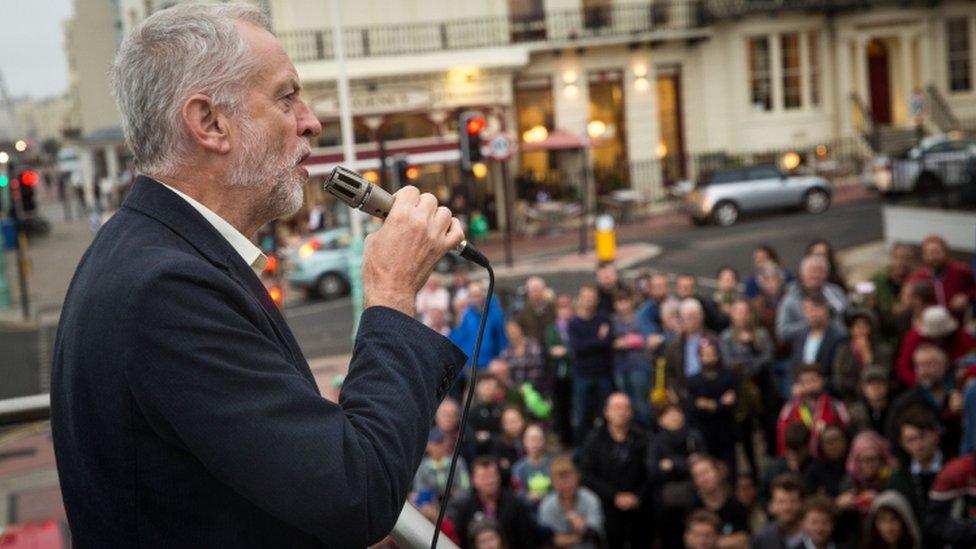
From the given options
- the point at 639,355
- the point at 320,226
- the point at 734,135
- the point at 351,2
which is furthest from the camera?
the point at 734,135

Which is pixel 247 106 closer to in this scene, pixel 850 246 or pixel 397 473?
pixel 397 473

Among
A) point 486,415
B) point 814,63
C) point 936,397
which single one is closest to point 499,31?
point 814,63

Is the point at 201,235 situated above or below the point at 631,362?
above

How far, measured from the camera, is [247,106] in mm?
1682

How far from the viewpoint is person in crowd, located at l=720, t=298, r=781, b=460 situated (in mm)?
9453

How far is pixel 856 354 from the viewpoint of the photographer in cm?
903

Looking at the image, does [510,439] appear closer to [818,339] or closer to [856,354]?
[818,339]

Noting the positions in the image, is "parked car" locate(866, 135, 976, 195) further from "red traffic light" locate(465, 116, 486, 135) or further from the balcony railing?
the balcony railing

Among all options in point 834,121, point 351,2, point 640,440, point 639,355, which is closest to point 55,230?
point 351,2

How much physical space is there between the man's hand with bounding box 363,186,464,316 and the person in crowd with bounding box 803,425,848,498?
253 inches

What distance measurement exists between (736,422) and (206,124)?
8089 millimetres

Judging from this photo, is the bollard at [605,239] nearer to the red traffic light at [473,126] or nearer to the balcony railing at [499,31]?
the red traffic light at [473,126]

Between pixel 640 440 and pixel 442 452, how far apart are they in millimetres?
1358

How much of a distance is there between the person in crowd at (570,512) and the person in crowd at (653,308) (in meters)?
3.44
